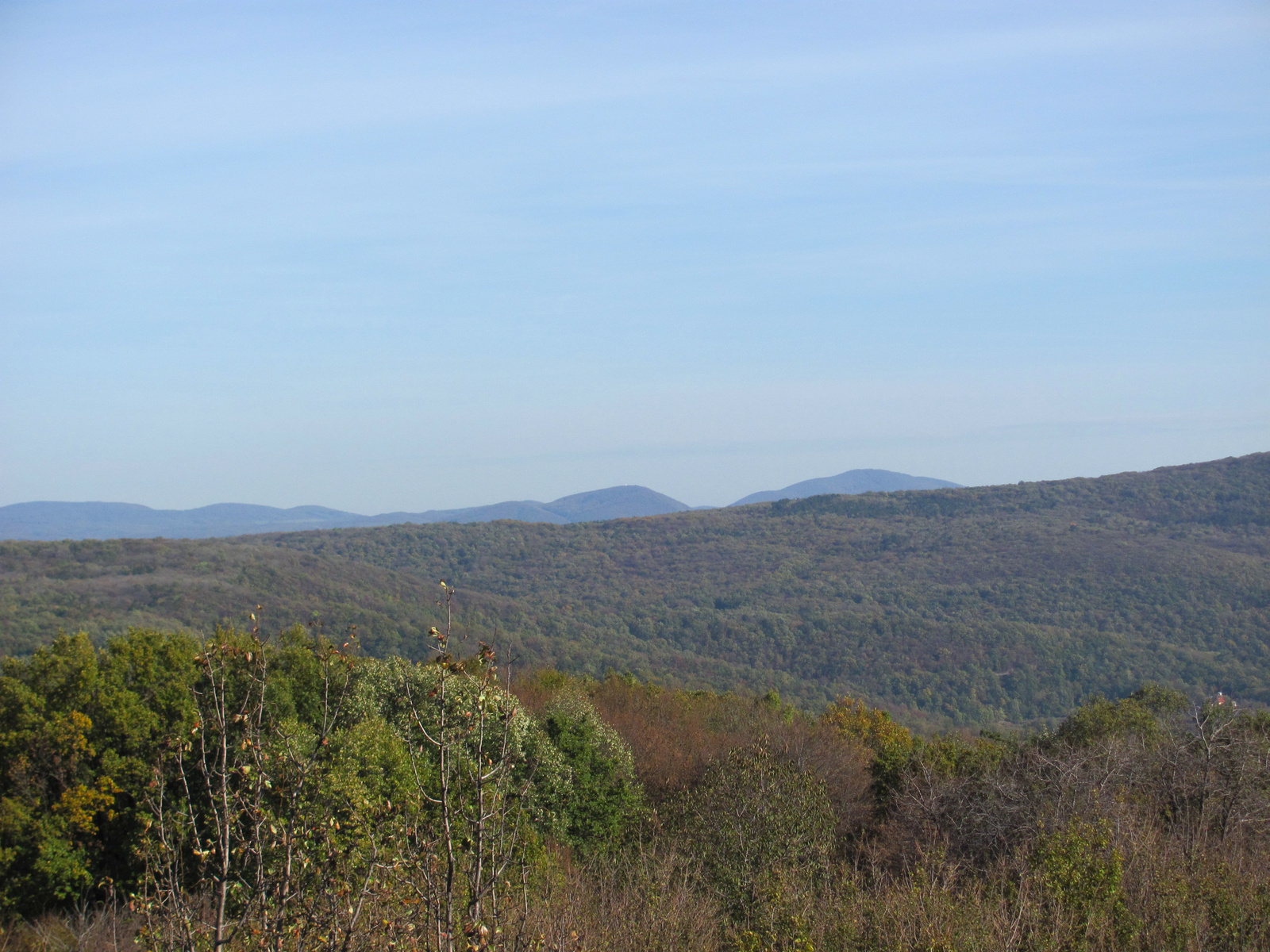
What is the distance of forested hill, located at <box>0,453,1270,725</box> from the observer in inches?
3757

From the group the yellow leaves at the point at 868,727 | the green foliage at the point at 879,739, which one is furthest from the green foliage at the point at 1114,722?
the yellow leaves at the point at 868,727

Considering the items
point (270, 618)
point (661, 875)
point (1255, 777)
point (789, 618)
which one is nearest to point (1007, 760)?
point (1255, 777)

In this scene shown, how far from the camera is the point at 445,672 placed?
522 cm

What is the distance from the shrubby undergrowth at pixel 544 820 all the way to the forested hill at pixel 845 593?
44230mm

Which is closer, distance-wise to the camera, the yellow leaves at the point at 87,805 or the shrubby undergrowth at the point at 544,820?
the shrubby undergrowth at the point at 544,820

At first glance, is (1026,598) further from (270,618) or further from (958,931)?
(958,931)

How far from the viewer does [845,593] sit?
154500mm

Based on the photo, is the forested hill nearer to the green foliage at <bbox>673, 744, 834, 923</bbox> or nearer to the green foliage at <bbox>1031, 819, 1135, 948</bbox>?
the green foliage at <bbox>673, 744, 834, 923</bbox>

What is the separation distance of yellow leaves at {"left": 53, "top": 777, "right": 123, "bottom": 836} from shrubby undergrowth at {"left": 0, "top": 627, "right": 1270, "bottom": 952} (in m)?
0.09

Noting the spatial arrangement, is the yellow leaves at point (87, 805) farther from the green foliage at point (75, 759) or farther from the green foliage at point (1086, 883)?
the green foliage at point (1086, 883)

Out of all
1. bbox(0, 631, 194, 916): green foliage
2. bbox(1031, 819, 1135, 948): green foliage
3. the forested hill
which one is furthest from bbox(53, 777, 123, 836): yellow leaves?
the forested hill

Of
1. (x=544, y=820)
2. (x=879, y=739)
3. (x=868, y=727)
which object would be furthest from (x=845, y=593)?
(x=544, y=820)

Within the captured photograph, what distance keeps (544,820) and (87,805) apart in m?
11.7

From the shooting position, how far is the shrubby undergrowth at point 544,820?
18.9 ft
